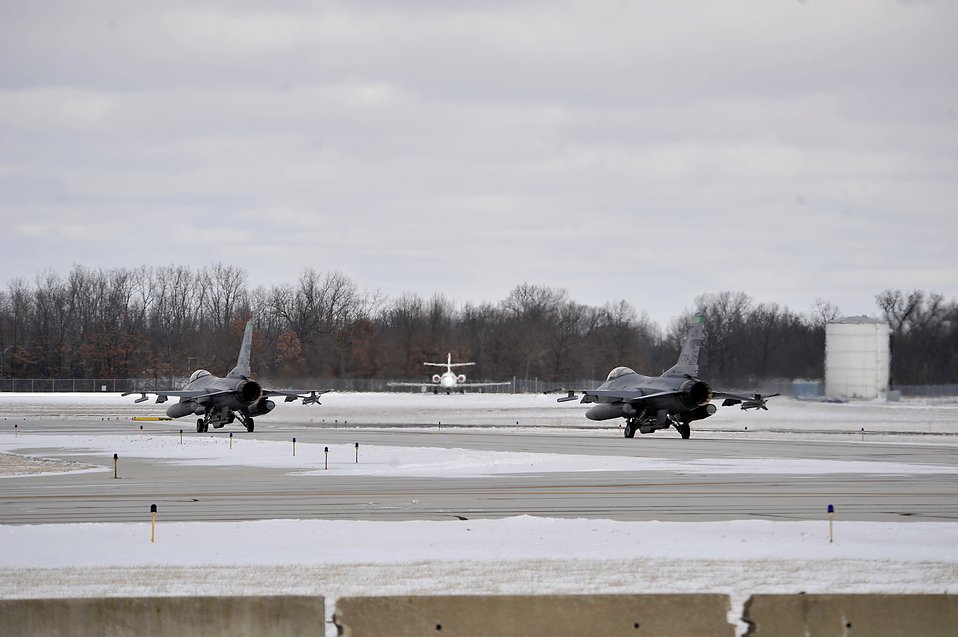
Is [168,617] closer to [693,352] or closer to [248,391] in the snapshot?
[693,352]

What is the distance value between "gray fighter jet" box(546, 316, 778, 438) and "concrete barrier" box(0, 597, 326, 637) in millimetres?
37161

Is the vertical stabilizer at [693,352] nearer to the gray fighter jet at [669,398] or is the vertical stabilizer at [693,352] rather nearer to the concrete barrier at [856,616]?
the gray fighter jet at [669,398]

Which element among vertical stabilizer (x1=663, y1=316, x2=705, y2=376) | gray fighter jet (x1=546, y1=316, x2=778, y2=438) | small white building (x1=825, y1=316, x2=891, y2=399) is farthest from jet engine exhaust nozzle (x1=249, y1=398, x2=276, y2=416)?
small white building (x1=825, y1=316, x2=891, y2=399)

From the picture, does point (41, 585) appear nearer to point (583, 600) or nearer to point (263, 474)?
point (583, 600)

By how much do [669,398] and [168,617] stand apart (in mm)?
38354

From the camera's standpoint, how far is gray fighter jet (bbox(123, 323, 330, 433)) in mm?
54281

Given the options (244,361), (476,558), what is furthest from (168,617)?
(244,361)

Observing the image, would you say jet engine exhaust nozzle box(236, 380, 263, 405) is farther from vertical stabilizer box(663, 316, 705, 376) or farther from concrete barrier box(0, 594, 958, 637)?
concrete barrier box(0, 594, 958, 637)

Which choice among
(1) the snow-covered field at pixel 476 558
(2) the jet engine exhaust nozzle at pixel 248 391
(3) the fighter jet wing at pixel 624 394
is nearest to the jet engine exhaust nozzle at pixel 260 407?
(2) the jet engine exhaust nozzle at pixel 248 391

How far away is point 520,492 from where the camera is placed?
25.9 meters

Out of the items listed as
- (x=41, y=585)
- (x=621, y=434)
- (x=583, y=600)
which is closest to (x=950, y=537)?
(x=583, y=600)

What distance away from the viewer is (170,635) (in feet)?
39.5

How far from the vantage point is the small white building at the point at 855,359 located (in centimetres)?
7644

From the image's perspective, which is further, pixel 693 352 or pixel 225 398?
pixel 225 398
